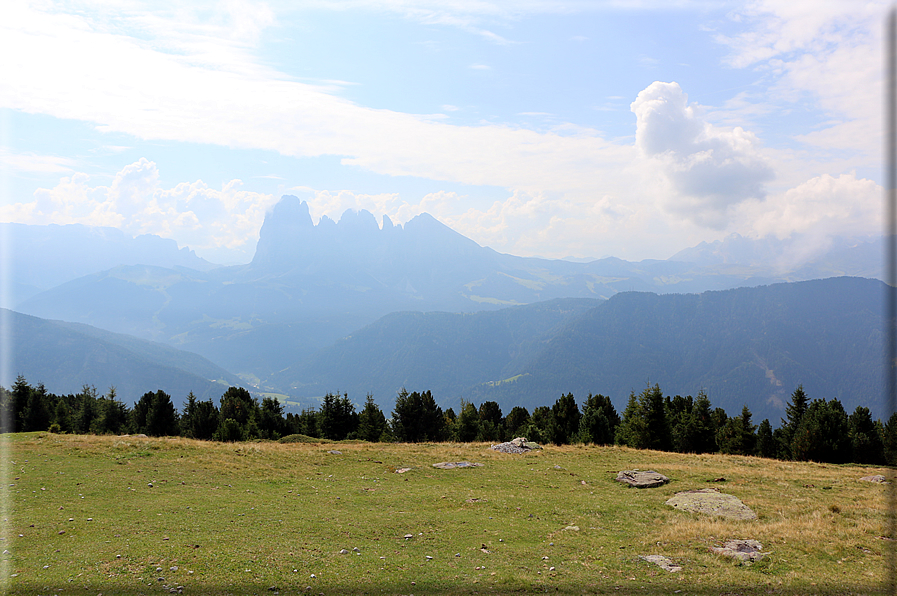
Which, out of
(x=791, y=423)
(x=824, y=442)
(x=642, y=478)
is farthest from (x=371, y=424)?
(x=791, y=423)

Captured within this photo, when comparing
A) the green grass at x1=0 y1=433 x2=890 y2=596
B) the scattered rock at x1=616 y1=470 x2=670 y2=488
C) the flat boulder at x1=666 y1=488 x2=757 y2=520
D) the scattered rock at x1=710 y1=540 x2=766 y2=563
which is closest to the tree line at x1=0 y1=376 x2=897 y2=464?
the scattered rock at x1=616 y1=470 x2=670 y2=488

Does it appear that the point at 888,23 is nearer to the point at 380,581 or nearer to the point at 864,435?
the point at 380,581

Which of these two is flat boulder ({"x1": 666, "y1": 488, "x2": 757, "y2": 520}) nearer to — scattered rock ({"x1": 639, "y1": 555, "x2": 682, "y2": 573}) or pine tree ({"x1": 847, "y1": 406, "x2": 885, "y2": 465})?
scattered rock ({"x1": 639, "y1": 555, "x2": 682, "y2": 573})

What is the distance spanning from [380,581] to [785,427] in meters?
72.7

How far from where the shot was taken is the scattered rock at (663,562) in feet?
46.9

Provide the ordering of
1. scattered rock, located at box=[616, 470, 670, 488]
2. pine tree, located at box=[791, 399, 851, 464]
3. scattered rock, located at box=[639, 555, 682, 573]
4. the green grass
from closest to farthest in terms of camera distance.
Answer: the green grass, scattered rock, located at box=[639, 555, 682, 573], scattered rock, located at box=[616, 470, 670, 488], pine tree, located at box=[791, 399, 851, 464]

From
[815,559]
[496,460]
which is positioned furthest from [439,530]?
[496,460]

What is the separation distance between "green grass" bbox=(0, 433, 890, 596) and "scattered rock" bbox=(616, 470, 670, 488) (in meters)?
0.94

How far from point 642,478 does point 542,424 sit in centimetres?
5109

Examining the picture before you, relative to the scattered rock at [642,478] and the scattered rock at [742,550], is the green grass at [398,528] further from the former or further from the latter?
the scattered rock at [642,478]

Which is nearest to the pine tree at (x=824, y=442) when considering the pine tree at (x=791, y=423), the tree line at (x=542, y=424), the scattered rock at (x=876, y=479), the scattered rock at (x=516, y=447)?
the tree line at (x=542, y=424)

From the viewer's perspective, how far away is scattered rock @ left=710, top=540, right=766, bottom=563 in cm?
1493

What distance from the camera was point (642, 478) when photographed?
2798 centimetres

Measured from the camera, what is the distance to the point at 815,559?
1472 cm
